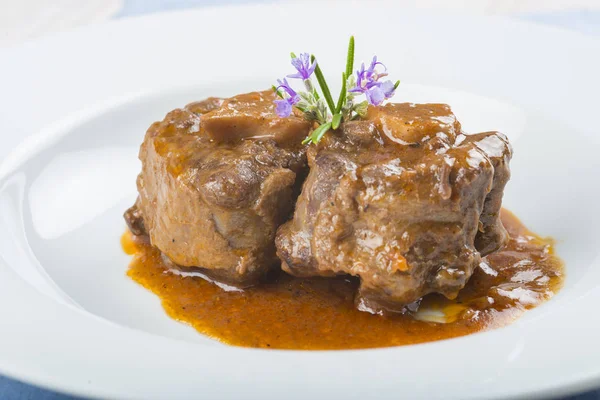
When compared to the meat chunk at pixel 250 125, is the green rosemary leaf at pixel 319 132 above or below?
above

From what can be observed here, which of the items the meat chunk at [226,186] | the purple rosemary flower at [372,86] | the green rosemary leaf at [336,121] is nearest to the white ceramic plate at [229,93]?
the meat chunk at [226,186]

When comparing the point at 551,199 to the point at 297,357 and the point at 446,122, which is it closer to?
the point at 446,122

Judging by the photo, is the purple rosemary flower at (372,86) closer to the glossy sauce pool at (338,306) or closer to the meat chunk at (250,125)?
the meat chunk at (250,125)

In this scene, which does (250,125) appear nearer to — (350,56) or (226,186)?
(226,186)

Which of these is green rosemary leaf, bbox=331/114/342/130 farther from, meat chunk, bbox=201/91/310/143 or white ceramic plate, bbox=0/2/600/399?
white ceramic plate, bbox=0/2/600/399

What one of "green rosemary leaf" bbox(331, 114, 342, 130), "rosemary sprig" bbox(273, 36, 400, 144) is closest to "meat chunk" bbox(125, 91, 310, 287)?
"rosemary sprig" bbox(273, 36, 400, 144)

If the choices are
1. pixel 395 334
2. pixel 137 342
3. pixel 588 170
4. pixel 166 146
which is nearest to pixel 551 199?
pixel 588 170
